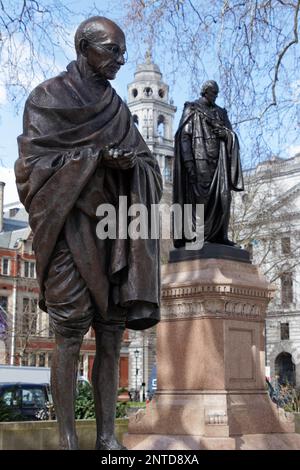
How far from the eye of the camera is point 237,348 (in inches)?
283

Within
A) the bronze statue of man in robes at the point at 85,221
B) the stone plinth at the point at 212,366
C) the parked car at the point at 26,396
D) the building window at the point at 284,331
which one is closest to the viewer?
the bronze statue of man in robes at the point at 85,221

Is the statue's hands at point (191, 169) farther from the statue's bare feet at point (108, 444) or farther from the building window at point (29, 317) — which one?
the building window at point (29, 317)

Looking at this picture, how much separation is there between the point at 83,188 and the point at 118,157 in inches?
10.4

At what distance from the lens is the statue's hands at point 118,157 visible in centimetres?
375

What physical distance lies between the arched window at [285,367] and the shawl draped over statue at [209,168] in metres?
64.0

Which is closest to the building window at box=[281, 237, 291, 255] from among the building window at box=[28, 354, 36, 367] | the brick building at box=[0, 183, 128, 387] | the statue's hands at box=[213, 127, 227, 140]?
the brick building at box=[0, 183, 128, 387]

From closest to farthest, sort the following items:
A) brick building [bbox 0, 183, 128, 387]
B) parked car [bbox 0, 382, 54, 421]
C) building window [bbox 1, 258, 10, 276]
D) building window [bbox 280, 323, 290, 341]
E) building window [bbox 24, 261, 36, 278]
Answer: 1. parked car [bbox 0, 382, 54, 421]
2. brick building [bbox 0, 183, 128, 387]
3. building window [bbox 1, 258, 10, 276]
4. building window [bbox 24, 261, 36, 278]
5. building window [bbox 280, 323, 290, 341]

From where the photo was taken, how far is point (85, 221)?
383 centimetres

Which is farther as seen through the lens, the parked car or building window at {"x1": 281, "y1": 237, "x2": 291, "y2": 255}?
building window at {"x1": 281, "y1": 237, "x2": 291, "y2": 255}

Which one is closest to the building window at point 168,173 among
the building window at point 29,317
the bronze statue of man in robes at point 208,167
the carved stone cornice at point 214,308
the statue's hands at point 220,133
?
the building window at point 29,317

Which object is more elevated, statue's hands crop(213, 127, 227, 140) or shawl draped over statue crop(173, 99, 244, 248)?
statue's hands crop(213, 127, 227, 140)

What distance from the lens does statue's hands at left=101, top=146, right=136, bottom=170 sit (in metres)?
3.75

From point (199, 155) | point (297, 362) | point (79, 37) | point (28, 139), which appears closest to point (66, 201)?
point (28, 139)

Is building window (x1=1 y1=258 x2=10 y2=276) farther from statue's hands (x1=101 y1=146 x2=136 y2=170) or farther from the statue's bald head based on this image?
statue's hands (x1=101 y1=146 x2=136 y2=170)
